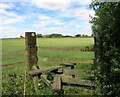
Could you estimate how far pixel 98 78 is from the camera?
6.98 metres

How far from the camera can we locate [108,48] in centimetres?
663

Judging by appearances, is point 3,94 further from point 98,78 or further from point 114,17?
point 114,17

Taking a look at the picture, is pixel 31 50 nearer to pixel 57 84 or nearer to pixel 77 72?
pixel 57 84

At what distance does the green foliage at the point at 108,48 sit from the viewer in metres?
6.46

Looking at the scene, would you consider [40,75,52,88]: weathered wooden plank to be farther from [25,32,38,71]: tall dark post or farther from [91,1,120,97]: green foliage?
[91,1,120,97]: green foliage

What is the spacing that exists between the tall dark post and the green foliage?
241cm

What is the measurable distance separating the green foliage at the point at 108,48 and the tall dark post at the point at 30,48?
2.41 m

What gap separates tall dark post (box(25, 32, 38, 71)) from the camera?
885cm

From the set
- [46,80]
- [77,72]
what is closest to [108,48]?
[77,72]

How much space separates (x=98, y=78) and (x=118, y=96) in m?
0.62

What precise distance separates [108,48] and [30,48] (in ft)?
9.72

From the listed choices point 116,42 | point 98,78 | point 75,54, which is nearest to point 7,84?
point 98,78

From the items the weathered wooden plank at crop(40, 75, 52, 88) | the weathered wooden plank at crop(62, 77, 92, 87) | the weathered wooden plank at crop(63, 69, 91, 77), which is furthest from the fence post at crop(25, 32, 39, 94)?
the weathered wooden plank at crop(62, 77, 92, 87)

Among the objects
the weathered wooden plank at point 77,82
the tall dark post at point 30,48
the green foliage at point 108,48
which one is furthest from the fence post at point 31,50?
the green foliage at point 108,48
